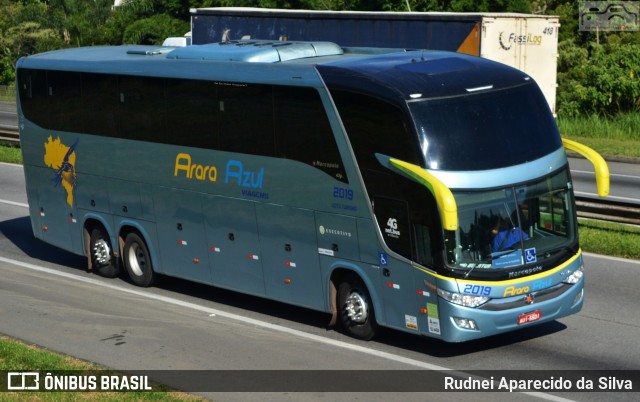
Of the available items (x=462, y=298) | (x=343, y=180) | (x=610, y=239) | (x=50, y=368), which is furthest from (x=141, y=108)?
(x=610, y=239)

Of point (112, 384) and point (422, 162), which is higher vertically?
point (422, 162)

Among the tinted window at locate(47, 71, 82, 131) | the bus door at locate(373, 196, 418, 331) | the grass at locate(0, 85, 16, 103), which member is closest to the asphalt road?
the bus door at locate(373, 196, 418, 331)

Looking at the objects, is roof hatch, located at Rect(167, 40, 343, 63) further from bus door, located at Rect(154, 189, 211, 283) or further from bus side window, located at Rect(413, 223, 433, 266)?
bus side window, located at Rect(413, 223, 433, 266)

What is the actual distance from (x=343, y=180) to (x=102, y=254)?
6.88 m

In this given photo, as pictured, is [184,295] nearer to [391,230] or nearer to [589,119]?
[391,230]

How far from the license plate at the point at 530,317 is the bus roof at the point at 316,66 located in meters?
2.94

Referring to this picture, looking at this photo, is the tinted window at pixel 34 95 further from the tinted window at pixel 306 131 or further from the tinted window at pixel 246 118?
the tinted window at pixel 306 131

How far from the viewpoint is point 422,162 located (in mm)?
Answer: 13000

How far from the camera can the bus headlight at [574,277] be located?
13.9m

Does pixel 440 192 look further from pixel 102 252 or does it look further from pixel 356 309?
pixel 102 252

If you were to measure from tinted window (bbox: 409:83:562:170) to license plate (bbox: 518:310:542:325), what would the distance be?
1917mm

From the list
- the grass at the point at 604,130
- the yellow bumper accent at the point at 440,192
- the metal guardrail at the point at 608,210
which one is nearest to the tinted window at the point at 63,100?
the yellow bumper accent at the point at 440,192

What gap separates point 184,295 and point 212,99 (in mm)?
3629

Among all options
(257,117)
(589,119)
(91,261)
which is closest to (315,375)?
(257,117)
